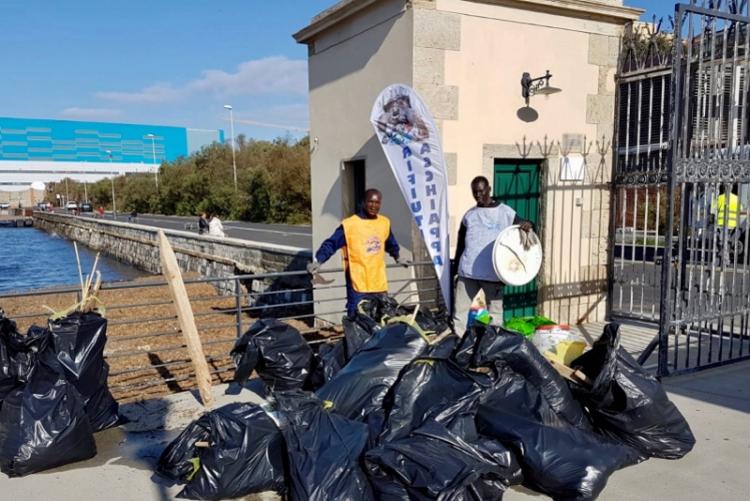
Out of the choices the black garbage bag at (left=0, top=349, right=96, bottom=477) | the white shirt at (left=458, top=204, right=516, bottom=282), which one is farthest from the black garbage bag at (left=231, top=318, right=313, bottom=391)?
the white shirt at (left=458, top=204, right=516, bottom=282)

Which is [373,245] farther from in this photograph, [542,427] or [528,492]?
[528,492]

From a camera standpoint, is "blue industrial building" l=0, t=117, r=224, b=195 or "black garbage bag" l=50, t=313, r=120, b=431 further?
"blue industrial building" l=0, t=117, r=224, b=195

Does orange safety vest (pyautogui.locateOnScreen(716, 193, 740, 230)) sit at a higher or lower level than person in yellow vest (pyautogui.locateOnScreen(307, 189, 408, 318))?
higher

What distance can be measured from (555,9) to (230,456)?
20.1ft

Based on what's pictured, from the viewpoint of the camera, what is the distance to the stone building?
20.5 feet

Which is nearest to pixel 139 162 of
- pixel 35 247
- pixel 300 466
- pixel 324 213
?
pixel 35 247

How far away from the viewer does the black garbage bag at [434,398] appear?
3014 millimetres

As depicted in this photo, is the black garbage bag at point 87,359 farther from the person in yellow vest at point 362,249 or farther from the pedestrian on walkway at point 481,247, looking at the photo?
the pedestrian on walkway at point 481,247

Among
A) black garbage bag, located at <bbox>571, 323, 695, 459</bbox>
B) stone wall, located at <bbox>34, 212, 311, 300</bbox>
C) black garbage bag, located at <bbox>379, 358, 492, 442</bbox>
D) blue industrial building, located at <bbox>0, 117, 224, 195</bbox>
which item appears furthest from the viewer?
blue industrial building, located at <bbox>0, 117, 224, 195</bbox>

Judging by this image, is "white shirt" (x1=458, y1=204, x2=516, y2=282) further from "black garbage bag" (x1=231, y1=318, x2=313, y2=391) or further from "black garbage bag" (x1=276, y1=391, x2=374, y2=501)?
"black garbage bag" (x1=276, y1=391, x2=374, y2=501)

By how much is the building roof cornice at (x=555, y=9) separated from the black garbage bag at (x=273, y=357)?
3791mm

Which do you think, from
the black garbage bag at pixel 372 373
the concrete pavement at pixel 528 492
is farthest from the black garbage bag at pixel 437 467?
the black garbage bag at pixel 372 373

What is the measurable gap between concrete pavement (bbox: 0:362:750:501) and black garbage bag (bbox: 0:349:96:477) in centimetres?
11

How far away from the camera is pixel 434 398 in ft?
10.4
